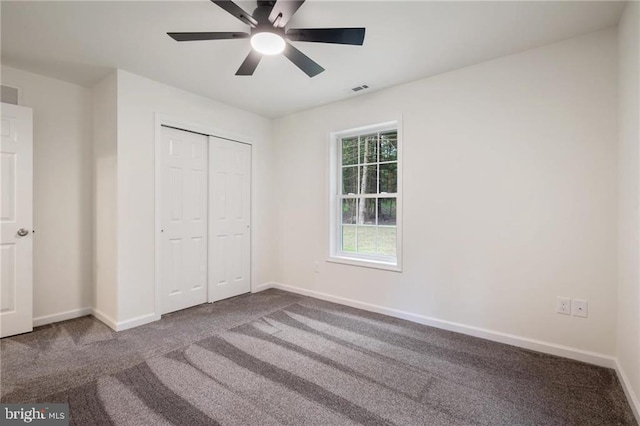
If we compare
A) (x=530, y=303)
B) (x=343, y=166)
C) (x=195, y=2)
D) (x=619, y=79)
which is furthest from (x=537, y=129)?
(x=195, y=2)

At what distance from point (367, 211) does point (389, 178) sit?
486mm

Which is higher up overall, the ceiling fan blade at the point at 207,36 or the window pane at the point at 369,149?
the ceiling fan blade at the point at 207,36

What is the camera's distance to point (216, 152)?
3.63 metres

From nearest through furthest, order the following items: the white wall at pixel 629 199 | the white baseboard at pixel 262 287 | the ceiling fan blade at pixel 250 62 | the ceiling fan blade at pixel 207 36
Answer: the white wall at pixel 629 199
the ceiling fan blade at pixel 207 36
the ceiling fan blade at pixel 250 62
the white baseboard at pixel 262 287

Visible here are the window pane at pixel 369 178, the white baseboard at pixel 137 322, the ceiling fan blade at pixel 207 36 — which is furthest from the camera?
the window pane at pixel 369 178

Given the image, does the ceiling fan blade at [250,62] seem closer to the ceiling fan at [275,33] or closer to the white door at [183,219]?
the ceiling fan at [275,33]

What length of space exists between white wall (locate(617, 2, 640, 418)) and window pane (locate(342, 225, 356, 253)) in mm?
2373

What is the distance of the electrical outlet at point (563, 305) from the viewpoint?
229cm

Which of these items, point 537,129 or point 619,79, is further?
point 537,129

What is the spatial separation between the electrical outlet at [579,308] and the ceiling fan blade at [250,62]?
10.2ft

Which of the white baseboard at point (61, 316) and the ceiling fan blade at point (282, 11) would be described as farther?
the white baseboard at point (61, 316)

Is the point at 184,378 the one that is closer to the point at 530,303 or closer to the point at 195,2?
the point at 195,2

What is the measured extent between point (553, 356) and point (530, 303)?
414 millimetres

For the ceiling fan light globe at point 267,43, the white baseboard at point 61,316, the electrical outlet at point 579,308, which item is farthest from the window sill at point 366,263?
the white baseboard at point 61,316
